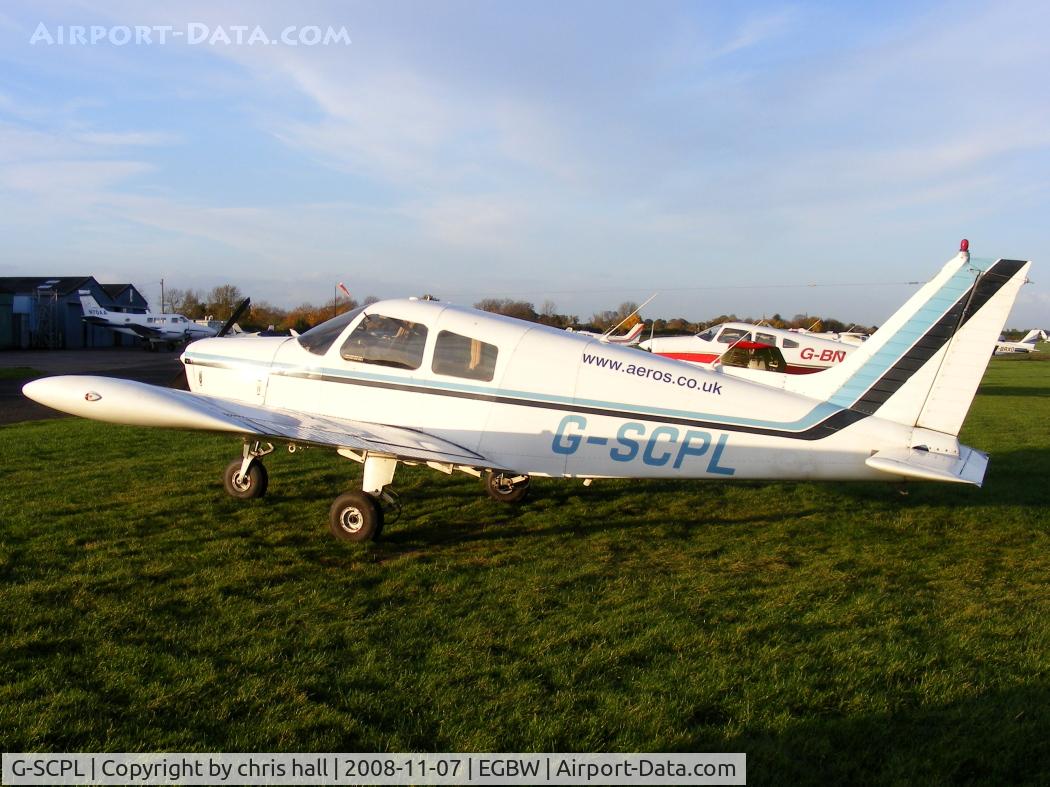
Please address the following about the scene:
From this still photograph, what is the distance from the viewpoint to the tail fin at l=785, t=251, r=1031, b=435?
19.9 feet

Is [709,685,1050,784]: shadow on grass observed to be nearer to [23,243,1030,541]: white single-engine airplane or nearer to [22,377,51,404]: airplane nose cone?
[23,243,1030,541]: white single-engine airplane

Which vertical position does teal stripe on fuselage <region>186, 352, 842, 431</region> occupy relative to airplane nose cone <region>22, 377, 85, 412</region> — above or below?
above

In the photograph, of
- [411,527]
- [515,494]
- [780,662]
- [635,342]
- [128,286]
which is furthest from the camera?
[128,286]

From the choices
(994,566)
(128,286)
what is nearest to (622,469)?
(994,566)

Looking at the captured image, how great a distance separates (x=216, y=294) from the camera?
76125 millimetres

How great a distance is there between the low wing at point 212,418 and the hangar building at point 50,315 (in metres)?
50.4

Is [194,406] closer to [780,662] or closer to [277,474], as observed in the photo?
[277,474]

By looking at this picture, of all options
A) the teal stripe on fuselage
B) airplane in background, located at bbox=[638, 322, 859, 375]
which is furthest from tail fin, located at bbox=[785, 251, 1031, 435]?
airplane in background, located at bbox=[638, 322, 859, 375]

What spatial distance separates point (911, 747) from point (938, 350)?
4001mm

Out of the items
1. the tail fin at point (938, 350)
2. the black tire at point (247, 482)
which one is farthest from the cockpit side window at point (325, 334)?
the tail fin at point (938, 350)

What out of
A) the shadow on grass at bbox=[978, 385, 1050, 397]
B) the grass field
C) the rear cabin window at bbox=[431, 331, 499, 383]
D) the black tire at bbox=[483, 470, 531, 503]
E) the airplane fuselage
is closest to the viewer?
the grass field

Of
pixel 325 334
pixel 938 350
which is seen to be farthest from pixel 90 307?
pixel 938 350

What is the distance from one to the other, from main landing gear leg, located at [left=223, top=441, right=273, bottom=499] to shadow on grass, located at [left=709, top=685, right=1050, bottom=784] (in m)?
5.78

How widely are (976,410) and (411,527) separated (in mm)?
18114
